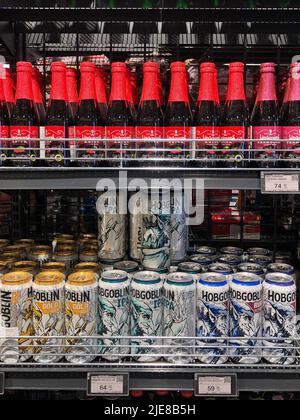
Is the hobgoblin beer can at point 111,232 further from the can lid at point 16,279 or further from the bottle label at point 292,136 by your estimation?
the bottle label at point 292,136

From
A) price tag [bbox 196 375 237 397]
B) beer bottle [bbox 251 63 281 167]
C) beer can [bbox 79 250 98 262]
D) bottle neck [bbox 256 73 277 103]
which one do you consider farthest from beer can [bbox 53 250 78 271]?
bottle neck [bbox 256 73 277 103]

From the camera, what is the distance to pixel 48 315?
3.82 ft

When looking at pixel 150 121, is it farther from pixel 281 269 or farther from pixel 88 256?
pixel 281 269

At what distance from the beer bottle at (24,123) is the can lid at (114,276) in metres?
0.39

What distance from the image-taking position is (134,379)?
1130 millimetres

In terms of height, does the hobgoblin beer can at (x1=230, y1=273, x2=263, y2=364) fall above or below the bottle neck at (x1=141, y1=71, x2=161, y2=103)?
below

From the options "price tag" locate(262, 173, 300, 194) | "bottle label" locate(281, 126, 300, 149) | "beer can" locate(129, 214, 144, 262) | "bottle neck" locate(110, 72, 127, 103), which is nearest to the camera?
"price tag" locate(262, 173, 300, 194)

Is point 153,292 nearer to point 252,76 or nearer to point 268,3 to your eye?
point 268,3

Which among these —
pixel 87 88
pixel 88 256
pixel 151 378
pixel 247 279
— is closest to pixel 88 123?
pixel 87 88

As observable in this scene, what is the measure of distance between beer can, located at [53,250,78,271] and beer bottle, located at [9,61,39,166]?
344 millimetres

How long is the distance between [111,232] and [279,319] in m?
0.59

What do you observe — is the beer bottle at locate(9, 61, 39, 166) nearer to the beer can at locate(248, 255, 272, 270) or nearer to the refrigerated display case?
the refrigerated display case

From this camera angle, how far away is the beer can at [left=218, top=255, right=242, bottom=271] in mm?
1379

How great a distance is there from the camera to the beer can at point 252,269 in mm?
1266
